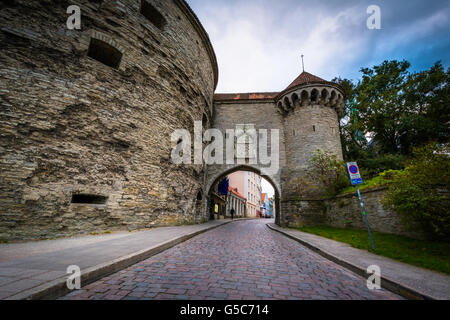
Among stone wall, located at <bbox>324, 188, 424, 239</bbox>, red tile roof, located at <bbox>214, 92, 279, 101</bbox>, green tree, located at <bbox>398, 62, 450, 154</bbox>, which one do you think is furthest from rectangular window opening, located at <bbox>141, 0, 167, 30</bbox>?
green tree, located at <bbox>398, 62, 450, 154</bbox>

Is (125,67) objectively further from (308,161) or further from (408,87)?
(408,87)

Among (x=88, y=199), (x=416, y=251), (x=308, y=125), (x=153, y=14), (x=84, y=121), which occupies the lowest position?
(x=416, y=251)

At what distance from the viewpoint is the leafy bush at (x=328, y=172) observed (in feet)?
34.8

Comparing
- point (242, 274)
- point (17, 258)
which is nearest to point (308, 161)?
point (242, 274)

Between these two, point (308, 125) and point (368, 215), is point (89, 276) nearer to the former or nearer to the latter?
point (368, 215)

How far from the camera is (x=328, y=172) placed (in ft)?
38.4

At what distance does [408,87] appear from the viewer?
14.5m

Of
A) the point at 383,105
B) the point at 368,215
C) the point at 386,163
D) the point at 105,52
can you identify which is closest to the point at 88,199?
the point at 105,52

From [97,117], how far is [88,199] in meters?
2.83

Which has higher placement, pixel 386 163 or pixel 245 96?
pixel 245 96

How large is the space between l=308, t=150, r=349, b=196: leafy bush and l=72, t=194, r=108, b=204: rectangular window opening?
1104 cm

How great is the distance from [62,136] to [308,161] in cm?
1227

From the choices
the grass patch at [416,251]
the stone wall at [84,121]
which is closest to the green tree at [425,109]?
the grass patch at [416,251]

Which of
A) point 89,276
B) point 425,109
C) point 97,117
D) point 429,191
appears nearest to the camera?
point 89,276
